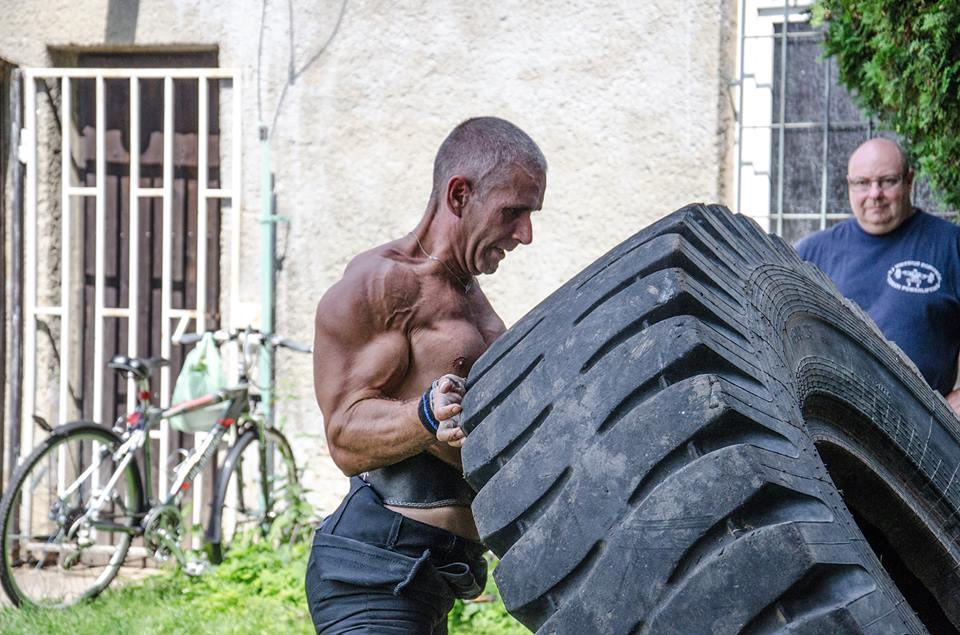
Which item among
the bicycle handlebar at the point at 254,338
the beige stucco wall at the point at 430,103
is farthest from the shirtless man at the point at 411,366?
the beige stucco wall at the point at 430,103

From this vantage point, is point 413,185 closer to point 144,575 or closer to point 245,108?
point 245,108

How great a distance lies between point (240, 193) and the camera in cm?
630

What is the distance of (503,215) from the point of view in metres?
2.48

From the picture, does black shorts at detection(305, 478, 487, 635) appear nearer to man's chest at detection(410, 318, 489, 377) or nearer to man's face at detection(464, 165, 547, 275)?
man's chest at detection(410, 318, 489, 377)

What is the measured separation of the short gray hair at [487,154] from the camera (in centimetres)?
247

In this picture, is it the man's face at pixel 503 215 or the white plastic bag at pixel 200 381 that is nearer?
the man's face at pixel 503 215

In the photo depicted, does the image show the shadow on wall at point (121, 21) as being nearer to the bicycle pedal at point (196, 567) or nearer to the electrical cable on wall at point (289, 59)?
the electrical cable on wall at point (289, 59)

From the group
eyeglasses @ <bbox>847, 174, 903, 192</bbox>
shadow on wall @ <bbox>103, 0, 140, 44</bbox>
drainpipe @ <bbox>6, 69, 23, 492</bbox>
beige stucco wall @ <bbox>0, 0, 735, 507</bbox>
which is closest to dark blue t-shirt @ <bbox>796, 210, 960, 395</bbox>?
eyeglasses @ <bbox>847, 174, 903, 192</bbox>

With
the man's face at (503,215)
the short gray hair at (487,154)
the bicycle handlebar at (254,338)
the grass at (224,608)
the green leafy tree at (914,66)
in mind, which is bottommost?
the grass at (224,608)

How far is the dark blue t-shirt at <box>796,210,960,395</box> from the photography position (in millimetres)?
4695

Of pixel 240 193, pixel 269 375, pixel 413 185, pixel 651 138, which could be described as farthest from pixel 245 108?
pixel 651 138

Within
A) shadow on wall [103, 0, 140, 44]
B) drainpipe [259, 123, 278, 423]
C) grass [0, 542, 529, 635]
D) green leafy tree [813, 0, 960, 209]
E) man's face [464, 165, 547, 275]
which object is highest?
shadow on wall [103, 0, 140, 44]

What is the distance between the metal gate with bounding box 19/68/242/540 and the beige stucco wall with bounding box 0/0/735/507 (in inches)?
7.3

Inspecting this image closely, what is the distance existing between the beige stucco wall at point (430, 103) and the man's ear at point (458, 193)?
141 inches
